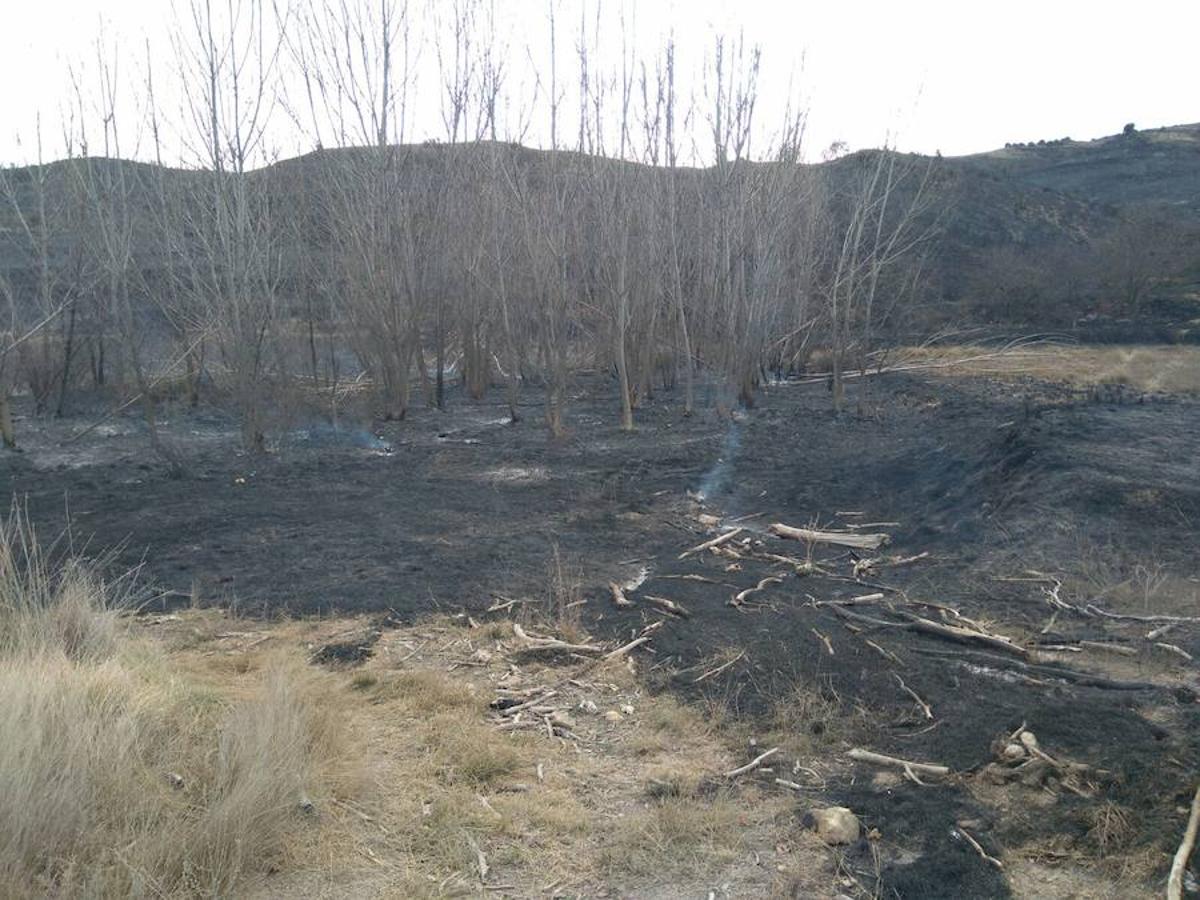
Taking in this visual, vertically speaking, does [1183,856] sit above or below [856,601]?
below

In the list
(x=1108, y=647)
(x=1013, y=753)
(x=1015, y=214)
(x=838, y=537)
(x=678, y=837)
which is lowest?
(x=678, y=837)

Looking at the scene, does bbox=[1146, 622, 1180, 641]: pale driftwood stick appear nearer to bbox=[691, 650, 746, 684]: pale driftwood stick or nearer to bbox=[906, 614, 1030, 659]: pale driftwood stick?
bbox=[906, 614, 1030, 659]: pale driftwood stick

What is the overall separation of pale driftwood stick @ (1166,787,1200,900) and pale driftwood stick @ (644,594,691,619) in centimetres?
318

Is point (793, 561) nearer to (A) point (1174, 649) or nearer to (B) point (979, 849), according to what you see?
(A) point (1174, 649)

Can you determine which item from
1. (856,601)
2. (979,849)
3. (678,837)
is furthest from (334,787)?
(856,601)

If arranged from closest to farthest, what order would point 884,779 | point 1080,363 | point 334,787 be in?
point 334,787
point 884,779
point 1080,363

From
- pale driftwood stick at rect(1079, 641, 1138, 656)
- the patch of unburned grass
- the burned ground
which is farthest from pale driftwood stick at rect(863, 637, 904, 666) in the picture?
the patch of unburned grass

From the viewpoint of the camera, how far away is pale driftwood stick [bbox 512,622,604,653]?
18.8ft

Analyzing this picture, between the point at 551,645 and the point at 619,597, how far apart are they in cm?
101

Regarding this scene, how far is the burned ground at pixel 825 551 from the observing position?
4160 mm

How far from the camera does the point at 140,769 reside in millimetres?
3709

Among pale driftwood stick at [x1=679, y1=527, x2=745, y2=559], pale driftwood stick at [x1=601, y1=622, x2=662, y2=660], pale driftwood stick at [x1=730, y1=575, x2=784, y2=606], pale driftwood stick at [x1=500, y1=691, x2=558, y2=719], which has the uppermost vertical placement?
pale driftwood stick at [x1=679, y1=527, x2=745, y2=559]

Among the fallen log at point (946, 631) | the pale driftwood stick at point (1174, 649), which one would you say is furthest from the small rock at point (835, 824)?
the pale driftwood stick at point (1174, 649)

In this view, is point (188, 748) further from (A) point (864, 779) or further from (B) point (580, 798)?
(A) point (864, 779)
